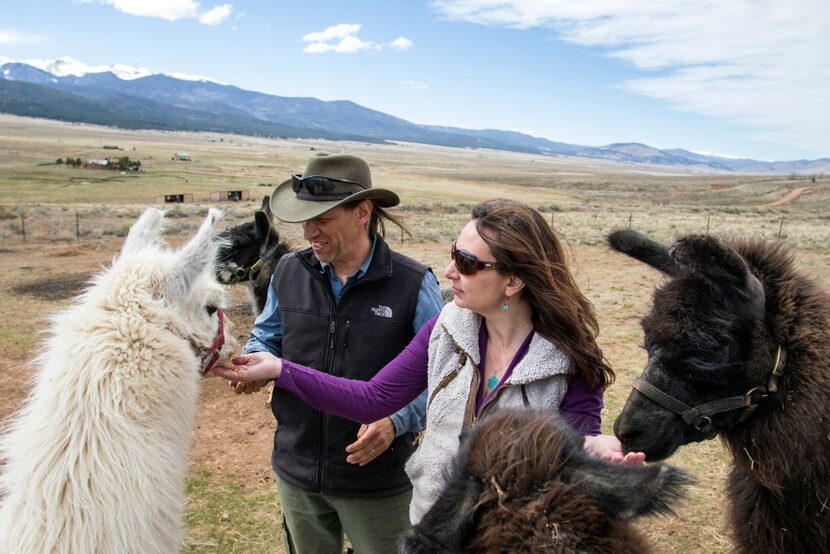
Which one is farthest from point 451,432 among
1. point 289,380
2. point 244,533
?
point 244,533

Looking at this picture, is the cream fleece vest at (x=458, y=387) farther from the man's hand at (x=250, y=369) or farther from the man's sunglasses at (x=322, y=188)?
the man's sunglasses at (x=322, y=188)

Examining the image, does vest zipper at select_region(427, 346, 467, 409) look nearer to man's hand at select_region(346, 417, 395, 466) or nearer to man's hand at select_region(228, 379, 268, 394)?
man's hand at select_region(346, 417, 395, 466)

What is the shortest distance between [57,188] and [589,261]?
3618 centimetres

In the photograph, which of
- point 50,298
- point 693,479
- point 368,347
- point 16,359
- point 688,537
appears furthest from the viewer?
point 50,298

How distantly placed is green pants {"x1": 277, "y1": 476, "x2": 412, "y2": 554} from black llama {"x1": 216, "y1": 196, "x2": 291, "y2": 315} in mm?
4932

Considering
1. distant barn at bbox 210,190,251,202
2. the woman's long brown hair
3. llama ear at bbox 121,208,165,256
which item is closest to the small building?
distant barn at bbox 210,190,251,202

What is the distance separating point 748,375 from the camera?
7.58 ft

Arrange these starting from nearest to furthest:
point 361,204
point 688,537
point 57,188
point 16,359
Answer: point 361,204, point 688,537, point 16,359, point 57,188

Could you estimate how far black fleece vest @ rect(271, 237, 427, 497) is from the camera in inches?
102

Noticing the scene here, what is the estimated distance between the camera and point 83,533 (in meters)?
1.80

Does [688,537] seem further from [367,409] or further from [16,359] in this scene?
[16,359]

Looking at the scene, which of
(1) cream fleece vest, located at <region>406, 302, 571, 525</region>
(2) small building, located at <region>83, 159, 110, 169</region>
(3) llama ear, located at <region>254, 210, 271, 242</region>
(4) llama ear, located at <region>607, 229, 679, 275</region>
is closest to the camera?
(1) cream fleece vest, located at <region>406, 302, 571, 525</region>

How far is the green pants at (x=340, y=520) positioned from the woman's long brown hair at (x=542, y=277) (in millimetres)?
1300

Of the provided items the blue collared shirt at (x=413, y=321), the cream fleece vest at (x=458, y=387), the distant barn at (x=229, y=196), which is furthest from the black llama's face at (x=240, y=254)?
the distant barn at (x=229, y=196)
